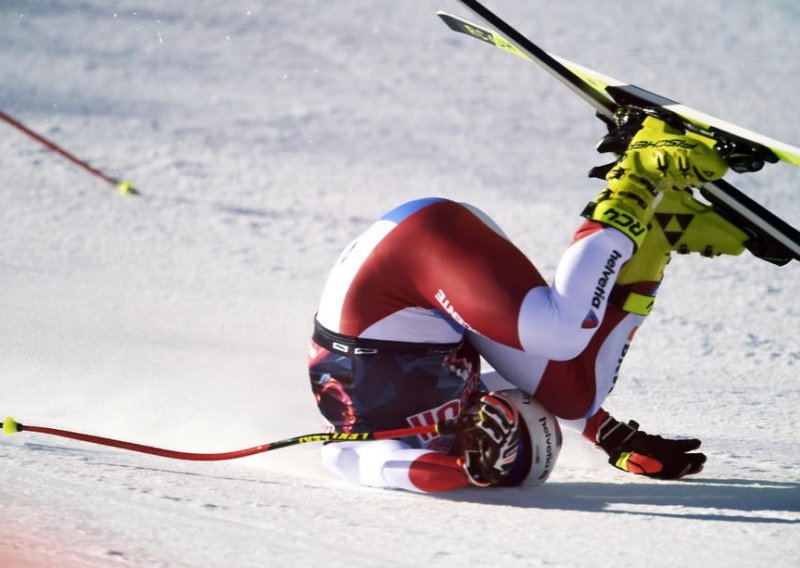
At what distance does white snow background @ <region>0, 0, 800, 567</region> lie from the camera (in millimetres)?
1882

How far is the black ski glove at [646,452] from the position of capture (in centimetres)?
228

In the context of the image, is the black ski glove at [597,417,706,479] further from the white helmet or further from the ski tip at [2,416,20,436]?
the ski tip at [2,416,20,436]

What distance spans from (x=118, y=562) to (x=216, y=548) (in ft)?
0.52

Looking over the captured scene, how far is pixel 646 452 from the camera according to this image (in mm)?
2334

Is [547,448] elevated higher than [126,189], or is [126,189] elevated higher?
[126,189]

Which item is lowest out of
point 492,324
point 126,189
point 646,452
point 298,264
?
point 646,452

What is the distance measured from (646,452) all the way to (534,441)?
34 centimetres

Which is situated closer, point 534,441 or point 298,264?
point 534,441

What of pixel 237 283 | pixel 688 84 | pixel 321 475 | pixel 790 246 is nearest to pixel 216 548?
pixel 321 475

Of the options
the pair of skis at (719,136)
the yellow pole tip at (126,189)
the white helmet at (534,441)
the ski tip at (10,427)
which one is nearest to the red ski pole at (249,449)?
the ski tip at (10,427)

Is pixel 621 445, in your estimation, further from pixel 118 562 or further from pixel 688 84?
pixel 688 84

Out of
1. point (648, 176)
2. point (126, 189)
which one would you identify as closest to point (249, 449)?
point (648, 176)

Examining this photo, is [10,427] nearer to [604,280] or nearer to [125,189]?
[604,280]

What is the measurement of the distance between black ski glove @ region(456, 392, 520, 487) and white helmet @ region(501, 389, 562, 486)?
6 centimetres
